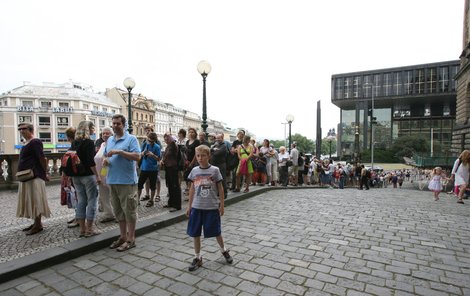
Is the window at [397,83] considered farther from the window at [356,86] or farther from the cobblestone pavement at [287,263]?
the cobblestone pavement at [287,263]

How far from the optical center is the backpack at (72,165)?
419cm

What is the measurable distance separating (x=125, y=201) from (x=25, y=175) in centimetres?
192

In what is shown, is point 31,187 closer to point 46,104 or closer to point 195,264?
point 195,264

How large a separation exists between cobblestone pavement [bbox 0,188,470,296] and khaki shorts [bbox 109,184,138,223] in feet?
1.77

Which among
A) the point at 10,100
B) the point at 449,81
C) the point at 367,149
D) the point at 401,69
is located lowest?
the point at 367,149

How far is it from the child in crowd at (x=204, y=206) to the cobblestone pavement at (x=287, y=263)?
383mm

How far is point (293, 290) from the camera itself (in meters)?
2.98

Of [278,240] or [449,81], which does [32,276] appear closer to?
[278,240]

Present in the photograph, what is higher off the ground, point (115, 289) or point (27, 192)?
point (27, 192)

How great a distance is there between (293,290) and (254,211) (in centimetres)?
372

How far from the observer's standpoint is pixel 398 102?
7100cm

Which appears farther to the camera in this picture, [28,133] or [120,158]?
[28,133]

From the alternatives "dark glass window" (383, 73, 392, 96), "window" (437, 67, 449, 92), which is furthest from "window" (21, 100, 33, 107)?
"window" (437, 67, 449, 92)

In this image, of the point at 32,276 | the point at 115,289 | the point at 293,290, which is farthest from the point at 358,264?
the point at 32,276
